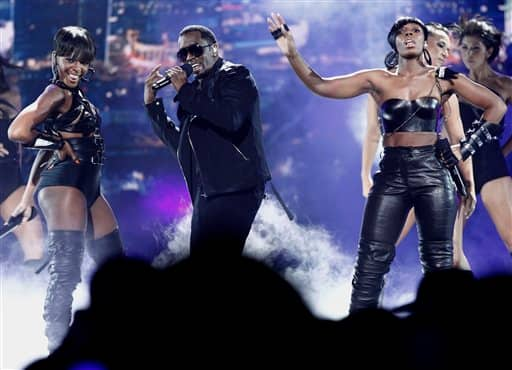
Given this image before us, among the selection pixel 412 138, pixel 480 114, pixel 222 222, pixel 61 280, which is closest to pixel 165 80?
pixel 222 222

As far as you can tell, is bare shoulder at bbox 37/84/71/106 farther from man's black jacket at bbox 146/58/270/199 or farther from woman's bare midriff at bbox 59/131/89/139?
man's black jacket at bbox 146/58/270/199

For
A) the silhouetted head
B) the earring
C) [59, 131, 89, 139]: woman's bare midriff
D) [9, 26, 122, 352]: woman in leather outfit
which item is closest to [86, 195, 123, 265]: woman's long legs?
[9, 26, 122, 352]: woman in leather outfit

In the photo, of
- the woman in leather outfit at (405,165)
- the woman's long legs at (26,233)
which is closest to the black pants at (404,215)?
the woman in leather outfit at (405,165)

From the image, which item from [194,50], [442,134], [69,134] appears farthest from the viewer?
[442,134]

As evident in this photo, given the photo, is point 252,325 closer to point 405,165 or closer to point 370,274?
point 370,274

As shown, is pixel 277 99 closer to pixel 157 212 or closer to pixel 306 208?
pixel 306 208

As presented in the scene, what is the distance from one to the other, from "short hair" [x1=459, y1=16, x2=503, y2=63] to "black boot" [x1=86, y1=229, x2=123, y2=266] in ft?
9.31

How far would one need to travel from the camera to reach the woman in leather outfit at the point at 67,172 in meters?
4.78

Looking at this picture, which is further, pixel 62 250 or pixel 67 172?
pixel 67 172

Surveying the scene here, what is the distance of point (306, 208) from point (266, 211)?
393 mm

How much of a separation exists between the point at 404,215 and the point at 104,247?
6.31 feet

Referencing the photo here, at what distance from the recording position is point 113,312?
4.74 meters

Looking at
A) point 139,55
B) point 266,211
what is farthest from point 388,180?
point 139,55

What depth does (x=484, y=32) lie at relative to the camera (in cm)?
561
